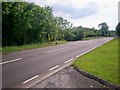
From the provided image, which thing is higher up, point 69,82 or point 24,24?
point 24,24

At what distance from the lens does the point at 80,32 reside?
93.4 meters

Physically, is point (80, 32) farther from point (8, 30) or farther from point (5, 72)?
point (5, 72)

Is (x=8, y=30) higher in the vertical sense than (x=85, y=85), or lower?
higher

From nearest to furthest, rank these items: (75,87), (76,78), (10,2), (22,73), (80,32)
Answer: (75,87) < (76,78) < (22,73) < (10,2) < (80,32)

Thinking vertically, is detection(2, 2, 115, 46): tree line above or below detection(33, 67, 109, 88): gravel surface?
above

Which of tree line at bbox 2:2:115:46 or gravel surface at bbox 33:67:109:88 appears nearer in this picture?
gravel surface at bbox 33:67:109:88

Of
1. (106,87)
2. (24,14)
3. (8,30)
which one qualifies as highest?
(24,14)

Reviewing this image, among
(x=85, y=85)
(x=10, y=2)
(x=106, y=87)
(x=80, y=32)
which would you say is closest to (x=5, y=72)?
(x=85, y=85)

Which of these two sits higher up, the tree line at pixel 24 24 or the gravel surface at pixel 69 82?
the tree line at pixel 24 24

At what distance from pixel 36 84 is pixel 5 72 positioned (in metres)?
2.86

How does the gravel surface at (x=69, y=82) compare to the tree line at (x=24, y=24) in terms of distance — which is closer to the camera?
the gravel surface at (x=69, y=82)

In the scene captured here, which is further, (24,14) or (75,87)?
(24,14)

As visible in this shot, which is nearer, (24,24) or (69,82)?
(69,82)

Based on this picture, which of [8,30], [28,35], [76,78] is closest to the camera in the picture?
[76,78]
